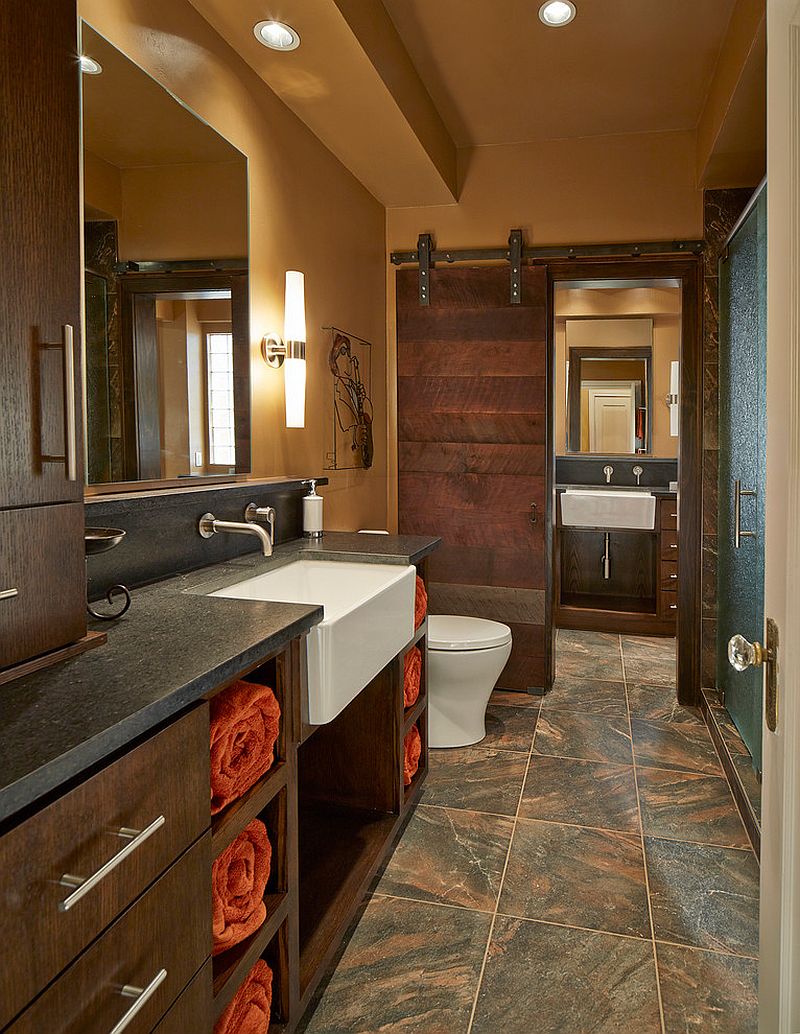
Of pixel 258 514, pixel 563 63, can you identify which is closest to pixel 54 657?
pixel 258 514

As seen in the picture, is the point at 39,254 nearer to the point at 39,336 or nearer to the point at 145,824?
the point at 39,336

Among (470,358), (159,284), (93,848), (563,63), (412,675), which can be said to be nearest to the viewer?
(93,848)

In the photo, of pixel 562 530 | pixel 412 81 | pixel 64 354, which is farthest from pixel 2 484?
pixel 562 530

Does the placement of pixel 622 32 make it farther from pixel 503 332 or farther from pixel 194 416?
pixel 194 416

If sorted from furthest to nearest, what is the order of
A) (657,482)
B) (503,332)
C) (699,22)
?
(657,482)
(503,332)
(699,22)

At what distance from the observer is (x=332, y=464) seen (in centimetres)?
313

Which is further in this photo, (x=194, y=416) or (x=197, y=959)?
(x=194, y=416)

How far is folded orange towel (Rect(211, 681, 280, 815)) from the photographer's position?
121cm

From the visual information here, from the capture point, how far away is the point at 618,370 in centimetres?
532

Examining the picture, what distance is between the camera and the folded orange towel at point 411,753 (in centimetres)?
248

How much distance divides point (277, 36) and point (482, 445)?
204cm

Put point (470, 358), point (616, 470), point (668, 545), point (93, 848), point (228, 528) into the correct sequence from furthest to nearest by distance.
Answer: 1. point (616, 470)
2. point (668, 545)
3. point (470, 358)
4. point (228, 528)
5. point (93, 848)

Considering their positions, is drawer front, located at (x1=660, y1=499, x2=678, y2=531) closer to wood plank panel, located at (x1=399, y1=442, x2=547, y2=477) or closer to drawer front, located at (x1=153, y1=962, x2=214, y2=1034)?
wood plank panel, located at (x1=399, y1=442, x2=547, y2=477)

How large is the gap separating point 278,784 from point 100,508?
67 centimetres
